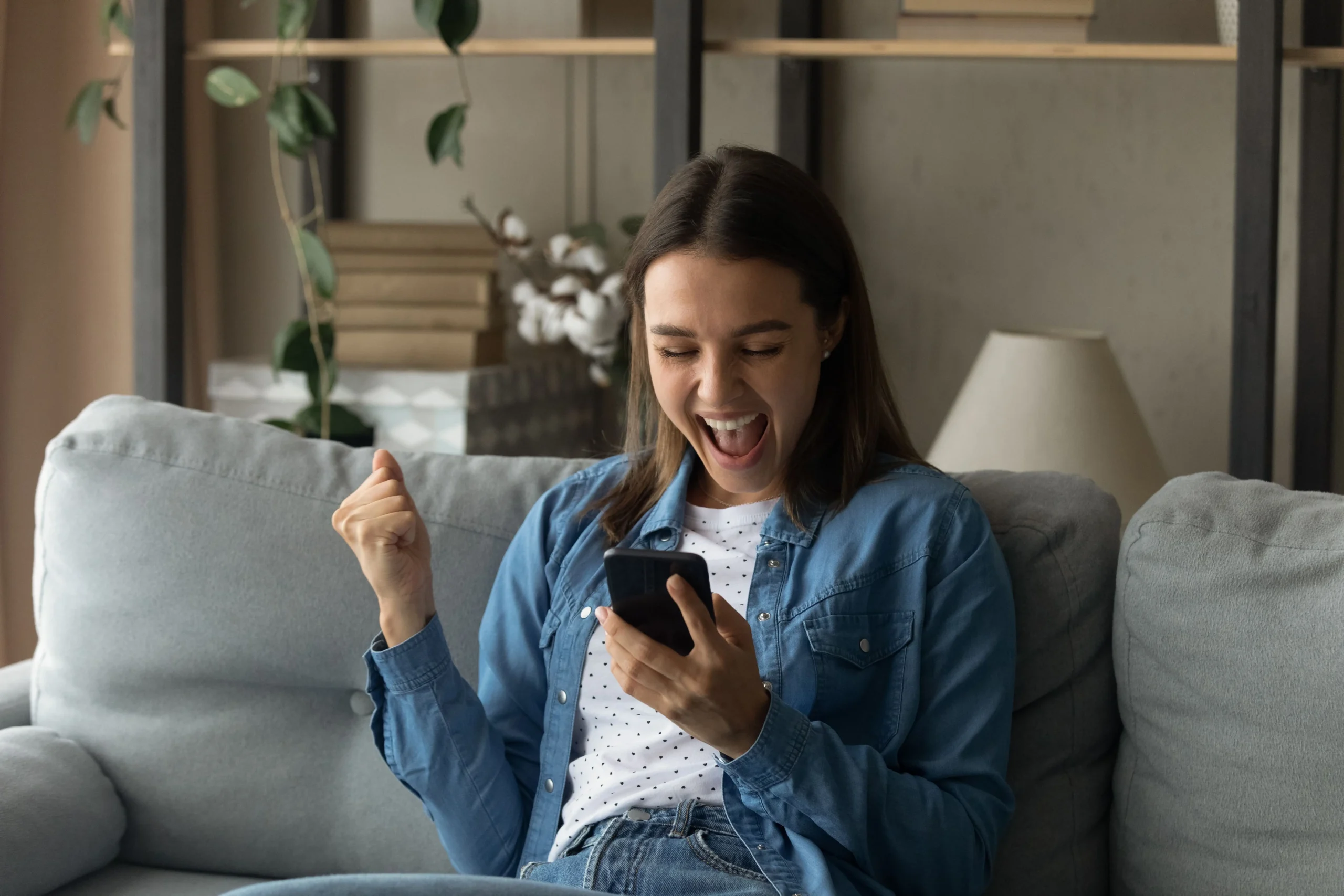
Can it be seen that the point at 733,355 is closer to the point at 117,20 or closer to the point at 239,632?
the point at 239,632

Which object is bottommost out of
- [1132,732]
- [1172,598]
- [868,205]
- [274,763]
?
[274,763]

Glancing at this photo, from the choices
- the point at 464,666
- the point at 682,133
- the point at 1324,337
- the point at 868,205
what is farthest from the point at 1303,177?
the point at 464,666

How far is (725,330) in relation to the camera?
1196 millimetres

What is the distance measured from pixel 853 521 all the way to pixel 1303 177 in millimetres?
1320

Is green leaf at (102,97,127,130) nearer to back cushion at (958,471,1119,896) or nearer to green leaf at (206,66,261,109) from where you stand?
green leaf at (206,66,261,109)

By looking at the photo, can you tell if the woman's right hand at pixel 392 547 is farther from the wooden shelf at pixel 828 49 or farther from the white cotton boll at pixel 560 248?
the white cotton boll at pixel 560 248

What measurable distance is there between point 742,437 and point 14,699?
95cm

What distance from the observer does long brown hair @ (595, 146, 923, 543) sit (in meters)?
1.20

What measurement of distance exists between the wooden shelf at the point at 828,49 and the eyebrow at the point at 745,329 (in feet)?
2.61

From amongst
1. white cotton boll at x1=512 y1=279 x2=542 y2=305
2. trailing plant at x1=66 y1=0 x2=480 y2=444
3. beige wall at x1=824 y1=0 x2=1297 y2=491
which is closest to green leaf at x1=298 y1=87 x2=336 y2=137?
trailing plant at x1=66 y1=0 x2=480 y2=444

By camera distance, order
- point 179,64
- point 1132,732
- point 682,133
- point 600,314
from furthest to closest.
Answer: point 600,314, point 179,64, point 682,133, point 1132,732

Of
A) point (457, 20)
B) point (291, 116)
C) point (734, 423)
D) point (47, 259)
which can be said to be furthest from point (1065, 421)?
point (47, 259)

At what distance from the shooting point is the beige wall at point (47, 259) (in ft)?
7.31

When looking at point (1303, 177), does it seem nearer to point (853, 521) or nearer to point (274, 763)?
point (853, 521)
